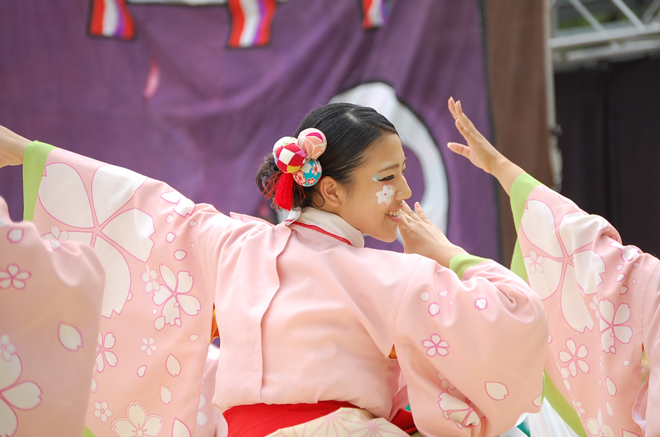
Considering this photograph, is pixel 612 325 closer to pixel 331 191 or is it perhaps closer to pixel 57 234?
pixel 331 191

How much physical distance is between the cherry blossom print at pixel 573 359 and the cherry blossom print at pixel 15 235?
1.21 metres

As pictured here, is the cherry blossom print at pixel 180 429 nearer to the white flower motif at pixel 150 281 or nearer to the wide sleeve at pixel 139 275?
the wide sleeve at pixel 139 275

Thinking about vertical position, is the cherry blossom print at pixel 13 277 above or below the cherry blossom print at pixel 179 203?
above

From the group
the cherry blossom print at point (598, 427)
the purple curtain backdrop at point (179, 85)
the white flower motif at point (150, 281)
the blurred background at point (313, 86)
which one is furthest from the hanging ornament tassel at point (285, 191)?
the purple curtain backdrop at point (179, 85)

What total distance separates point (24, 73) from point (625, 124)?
3.21 metres

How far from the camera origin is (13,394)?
3.02 feet

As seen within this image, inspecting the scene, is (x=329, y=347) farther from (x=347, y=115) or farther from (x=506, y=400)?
(x=347, y=115)

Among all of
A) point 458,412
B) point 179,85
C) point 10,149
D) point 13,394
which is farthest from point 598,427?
point 179,85

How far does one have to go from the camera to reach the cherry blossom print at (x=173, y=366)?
4.55 feet

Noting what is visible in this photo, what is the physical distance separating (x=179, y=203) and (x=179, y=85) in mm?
1843

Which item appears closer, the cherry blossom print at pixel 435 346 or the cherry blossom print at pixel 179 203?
the cherry blossom print at pixel 435 346

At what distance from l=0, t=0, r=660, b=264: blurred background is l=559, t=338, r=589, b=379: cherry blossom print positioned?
1.23 metres

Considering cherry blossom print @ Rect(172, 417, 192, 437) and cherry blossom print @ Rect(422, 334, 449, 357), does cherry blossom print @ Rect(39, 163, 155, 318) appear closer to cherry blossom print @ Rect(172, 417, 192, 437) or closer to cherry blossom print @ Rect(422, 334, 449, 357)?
cherry blossom print @ Rect(172, 417, 192, 437)

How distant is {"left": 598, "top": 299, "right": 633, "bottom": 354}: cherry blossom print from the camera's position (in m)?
1.33
